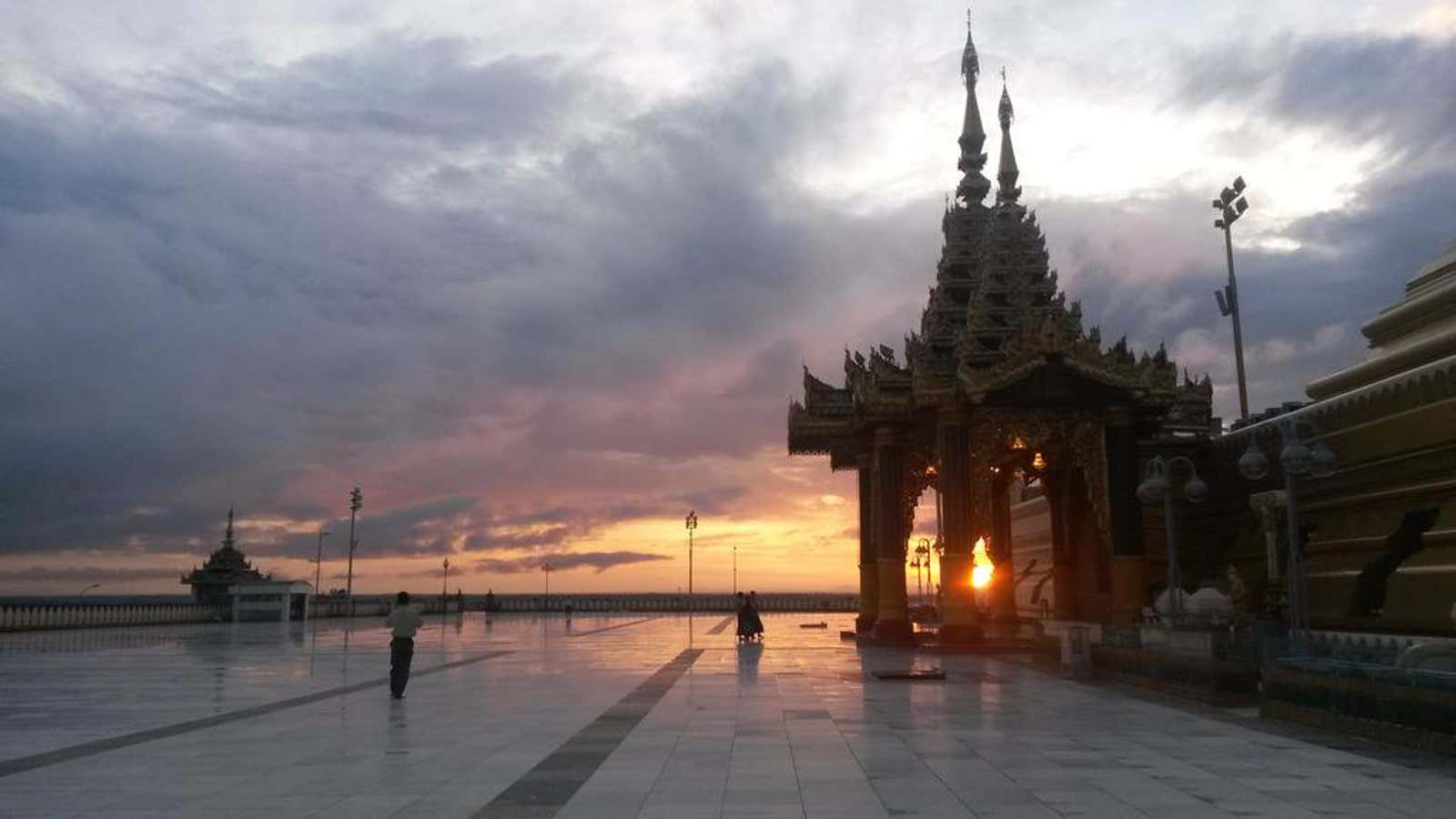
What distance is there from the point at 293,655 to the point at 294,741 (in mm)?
18871

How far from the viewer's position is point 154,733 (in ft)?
46.9

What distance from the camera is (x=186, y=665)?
26859 mm

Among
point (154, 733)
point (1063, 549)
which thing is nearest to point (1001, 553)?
point (1063, 549)

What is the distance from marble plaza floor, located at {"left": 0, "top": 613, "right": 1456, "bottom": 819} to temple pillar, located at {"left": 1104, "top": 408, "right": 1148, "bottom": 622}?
1011 centimetres

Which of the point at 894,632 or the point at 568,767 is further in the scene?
→ the point at 894,632

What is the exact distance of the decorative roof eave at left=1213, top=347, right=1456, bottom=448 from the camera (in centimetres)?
2491

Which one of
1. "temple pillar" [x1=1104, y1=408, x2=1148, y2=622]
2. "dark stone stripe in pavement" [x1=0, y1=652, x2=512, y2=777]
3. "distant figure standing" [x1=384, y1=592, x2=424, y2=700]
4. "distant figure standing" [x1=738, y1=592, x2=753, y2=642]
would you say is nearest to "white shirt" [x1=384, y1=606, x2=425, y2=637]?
"distant figure standing" [x1=384, y1=592, x2=424, y2=700]

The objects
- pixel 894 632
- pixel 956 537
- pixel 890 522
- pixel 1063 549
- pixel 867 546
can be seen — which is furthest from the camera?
pixel 867 546

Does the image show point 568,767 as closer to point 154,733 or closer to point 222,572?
point 154,733

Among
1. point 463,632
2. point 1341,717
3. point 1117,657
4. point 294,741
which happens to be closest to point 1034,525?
point 463,632

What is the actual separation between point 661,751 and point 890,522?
24320 mm

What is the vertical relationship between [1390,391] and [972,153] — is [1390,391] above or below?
below

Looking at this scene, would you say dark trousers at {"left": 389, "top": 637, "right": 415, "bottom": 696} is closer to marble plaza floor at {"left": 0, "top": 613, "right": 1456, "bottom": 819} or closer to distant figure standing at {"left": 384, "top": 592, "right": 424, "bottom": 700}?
distant figure standing at {"left": 384, "top": 592, "right": 424, "bottom": 700}

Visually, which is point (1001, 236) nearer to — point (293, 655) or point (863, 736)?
point (293, 655)
